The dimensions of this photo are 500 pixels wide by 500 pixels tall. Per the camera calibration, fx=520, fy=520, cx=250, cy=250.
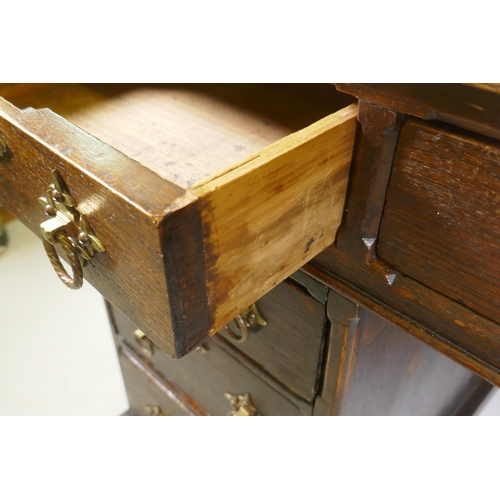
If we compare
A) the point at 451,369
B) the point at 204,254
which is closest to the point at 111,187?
the point at 204,254

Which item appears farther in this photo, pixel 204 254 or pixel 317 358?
pixel 317 358

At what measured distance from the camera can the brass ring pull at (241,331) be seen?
631 millimetres

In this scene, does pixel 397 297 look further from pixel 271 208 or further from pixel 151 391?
pixel 151 391

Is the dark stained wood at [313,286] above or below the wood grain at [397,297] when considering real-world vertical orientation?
below

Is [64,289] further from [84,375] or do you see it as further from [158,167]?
[158,167]

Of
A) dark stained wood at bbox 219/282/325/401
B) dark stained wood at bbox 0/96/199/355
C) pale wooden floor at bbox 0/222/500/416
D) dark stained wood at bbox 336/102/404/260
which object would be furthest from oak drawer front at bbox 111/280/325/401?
pale wooden floor at bbox 0/222/500/416

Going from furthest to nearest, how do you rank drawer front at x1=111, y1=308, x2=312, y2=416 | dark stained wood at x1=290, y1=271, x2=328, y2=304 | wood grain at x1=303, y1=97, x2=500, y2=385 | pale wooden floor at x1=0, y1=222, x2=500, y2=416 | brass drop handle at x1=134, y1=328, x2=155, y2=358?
1. pale wooden floor at x1=0, y1=222, x2=500, y2=416
2. brass drop handle at x1=134, y1=328, x2=155, y2=358
3. drawer front at x1=111, y1=308, x2=312, y2=416
4. dark stained wood at x1=290, y1=271, x2=328, y2=304
5. wood grain at x1=303, y1=97, x2=500, y2=385

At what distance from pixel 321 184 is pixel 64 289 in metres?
1.17

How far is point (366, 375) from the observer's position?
0.66m

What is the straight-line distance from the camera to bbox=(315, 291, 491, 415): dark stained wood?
0.56 m

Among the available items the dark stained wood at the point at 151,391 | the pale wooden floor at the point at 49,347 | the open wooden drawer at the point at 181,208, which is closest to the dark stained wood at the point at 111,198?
the open wooden drawer at the point at 181,208

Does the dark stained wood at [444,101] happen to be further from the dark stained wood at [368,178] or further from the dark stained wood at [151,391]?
the dark stained wood at [151,391]

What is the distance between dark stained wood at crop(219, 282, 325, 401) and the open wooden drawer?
12cm

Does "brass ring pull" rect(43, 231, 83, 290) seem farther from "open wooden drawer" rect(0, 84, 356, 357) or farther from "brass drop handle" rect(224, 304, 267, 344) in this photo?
"brass drop handle" rect(224, 304, 267, 344)
